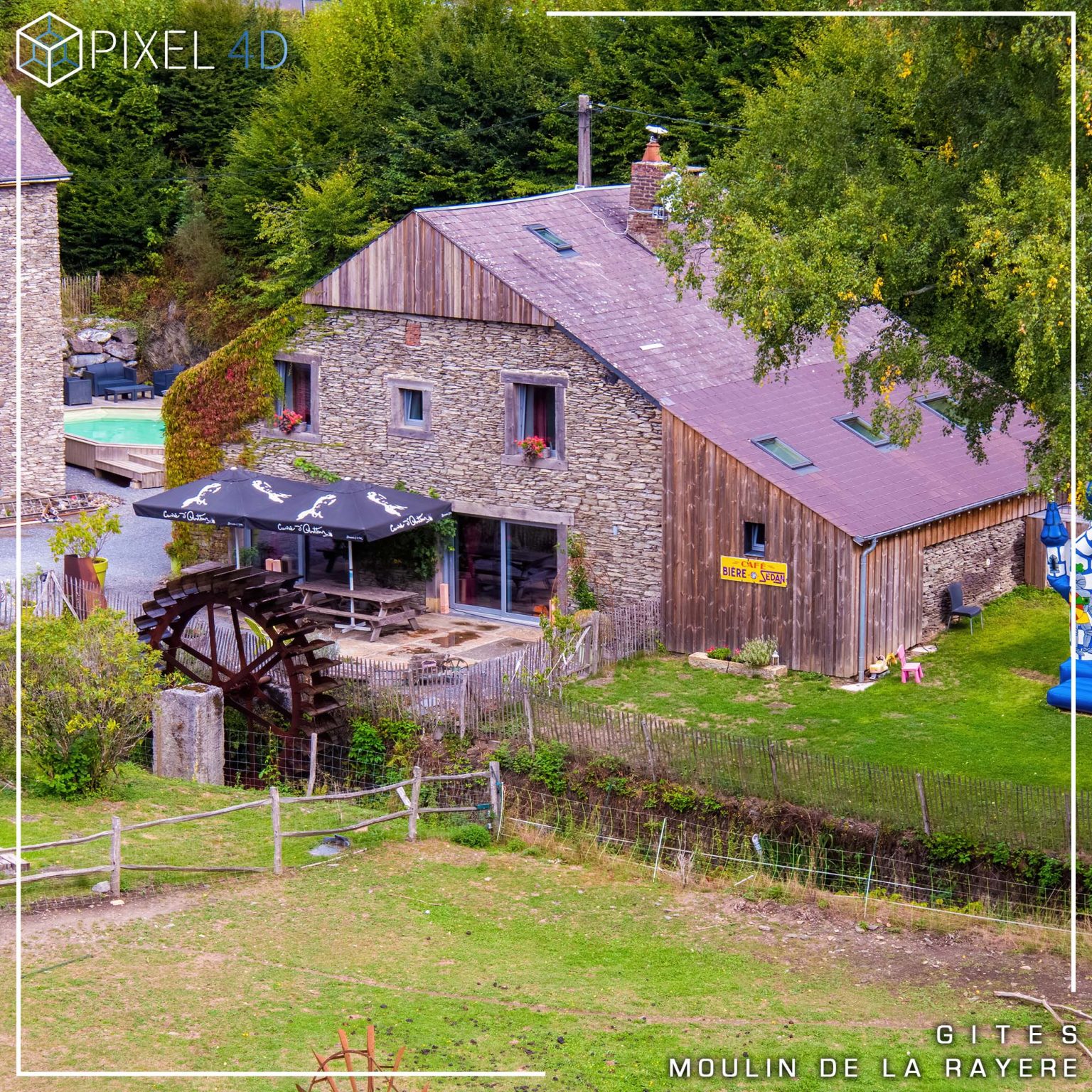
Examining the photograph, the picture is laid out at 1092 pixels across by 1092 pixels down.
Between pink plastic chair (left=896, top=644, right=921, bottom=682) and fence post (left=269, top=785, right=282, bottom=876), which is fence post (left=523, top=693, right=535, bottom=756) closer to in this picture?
fence post (left=269, top=785, right=282, bottom=876)

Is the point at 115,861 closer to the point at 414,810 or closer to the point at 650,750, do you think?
the point at 414,810

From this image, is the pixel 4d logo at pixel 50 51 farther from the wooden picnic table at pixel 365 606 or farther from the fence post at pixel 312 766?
the fence post at pixel 312 766

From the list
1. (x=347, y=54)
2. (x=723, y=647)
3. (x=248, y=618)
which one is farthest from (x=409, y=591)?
(x=347, y=54)

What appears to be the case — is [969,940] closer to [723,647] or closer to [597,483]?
[723,647]

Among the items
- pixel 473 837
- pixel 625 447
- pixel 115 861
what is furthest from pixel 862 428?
pixel 115 861

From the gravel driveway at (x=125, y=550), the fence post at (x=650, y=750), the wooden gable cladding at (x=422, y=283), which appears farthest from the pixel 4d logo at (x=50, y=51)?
the fence post at (x=650, y=750)
